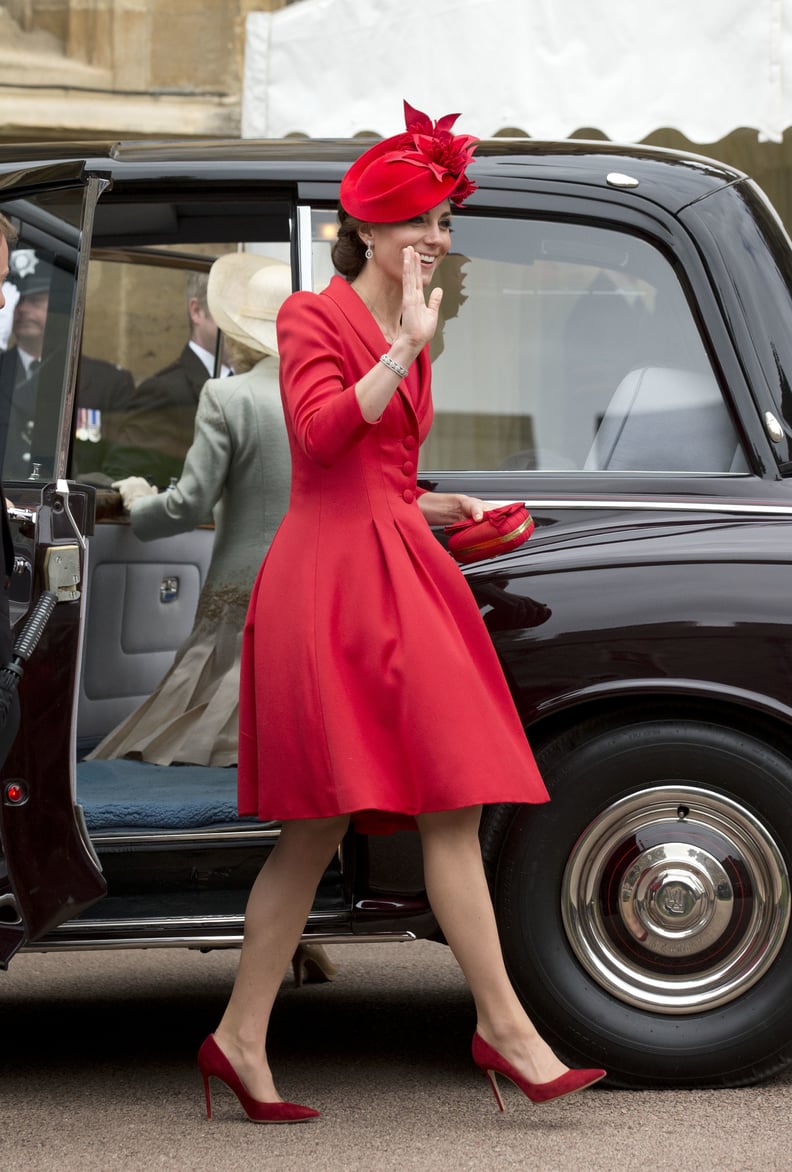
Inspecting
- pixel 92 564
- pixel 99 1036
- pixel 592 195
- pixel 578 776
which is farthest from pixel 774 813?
pixel 92 564

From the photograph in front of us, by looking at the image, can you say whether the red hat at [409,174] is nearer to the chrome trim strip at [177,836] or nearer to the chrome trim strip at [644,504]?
the chrome trim strip at [644,504]

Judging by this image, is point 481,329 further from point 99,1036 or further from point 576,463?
point 99,1036

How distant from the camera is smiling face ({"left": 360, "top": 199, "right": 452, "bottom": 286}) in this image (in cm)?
353

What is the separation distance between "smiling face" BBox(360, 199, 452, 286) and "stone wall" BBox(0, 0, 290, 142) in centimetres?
985

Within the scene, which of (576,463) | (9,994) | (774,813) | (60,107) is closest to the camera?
(774,813)

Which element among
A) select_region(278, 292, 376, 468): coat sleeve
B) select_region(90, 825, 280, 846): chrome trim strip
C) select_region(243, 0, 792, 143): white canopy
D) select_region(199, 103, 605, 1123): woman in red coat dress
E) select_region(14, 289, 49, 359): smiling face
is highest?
select_region(243, 0, 792, 143): white canopy

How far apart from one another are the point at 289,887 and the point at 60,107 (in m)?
10.6

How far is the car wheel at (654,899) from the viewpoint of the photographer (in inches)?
149

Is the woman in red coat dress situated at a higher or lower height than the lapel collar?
lower

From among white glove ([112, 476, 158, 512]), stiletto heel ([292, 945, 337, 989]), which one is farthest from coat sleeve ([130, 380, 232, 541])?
stiletto heel ([292, 945, 337, 989])

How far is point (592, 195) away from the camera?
4.02 m

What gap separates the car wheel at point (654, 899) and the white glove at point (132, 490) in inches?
70.6

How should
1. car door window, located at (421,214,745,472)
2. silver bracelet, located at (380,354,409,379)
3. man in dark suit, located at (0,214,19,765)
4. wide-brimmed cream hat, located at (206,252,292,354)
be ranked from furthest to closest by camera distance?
wide-brimmed cream hat, located at (206,252,292,354), car door window, located at (421,214,745,472), silver bracelet, located at (380,354,409,379), man in dark suit, located at (0,214,19,765)

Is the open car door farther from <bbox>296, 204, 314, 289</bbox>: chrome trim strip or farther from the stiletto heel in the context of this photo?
the stiletto heel
